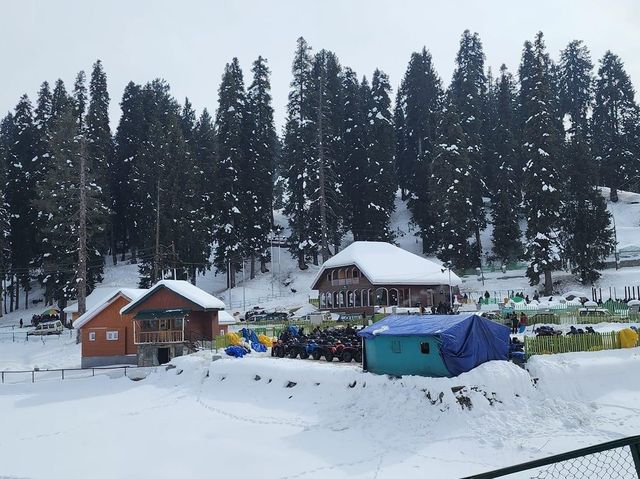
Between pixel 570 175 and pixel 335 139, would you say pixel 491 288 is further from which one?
pixel 335 139

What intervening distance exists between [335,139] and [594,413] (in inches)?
2154

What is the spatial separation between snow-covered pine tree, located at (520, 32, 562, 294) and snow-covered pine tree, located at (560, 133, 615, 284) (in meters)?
1.64

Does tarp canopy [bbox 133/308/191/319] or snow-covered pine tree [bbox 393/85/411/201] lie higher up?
snow-covered pine tree [bbox 393/85/411/201]

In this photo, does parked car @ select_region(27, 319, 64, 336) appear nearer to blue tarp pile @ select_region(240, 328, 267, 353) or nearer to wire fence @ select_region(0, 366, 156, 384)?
wire fence @ select_region(0, 366, 156, 384)

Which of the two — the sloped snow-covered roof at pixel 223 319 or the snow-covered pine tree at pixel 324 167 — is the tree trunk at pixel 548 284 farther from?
the sloped snow-covered roof at pixel 223 319

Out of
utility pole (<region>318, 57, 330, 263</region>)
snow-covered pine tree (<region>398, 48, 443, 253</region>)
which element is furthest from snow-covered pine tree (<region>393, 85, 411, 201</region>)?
utility pole (<region>318, 57, 330, 263</region>)

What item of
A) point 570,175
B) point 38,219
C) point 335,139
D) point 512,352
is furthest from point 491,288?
point 38,219

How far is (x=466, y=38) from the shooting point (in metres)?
86.6

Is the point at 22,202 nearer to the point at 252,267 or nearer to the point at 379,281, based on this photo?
the point at 252,267

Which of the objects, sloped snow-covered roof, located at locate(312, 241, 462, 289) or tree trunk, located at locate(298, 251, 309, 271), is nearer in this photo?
sloped snow-covered roof, located at locate(312, 241, 462, 289)

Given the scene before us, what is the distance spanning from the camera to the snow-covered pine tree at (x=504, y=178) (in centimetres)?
6266

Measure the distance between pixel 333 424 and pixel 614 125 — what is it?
73499 millimetres

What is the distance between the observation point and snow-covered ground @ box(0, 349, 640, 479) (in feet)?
54.7

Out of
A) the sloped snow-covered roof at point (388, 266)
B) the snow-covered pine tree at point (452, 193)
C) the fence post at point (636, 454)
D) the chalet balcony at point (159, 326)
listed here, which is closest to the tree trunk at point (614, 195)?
the snow-covered pine tree at point (452, 193)
